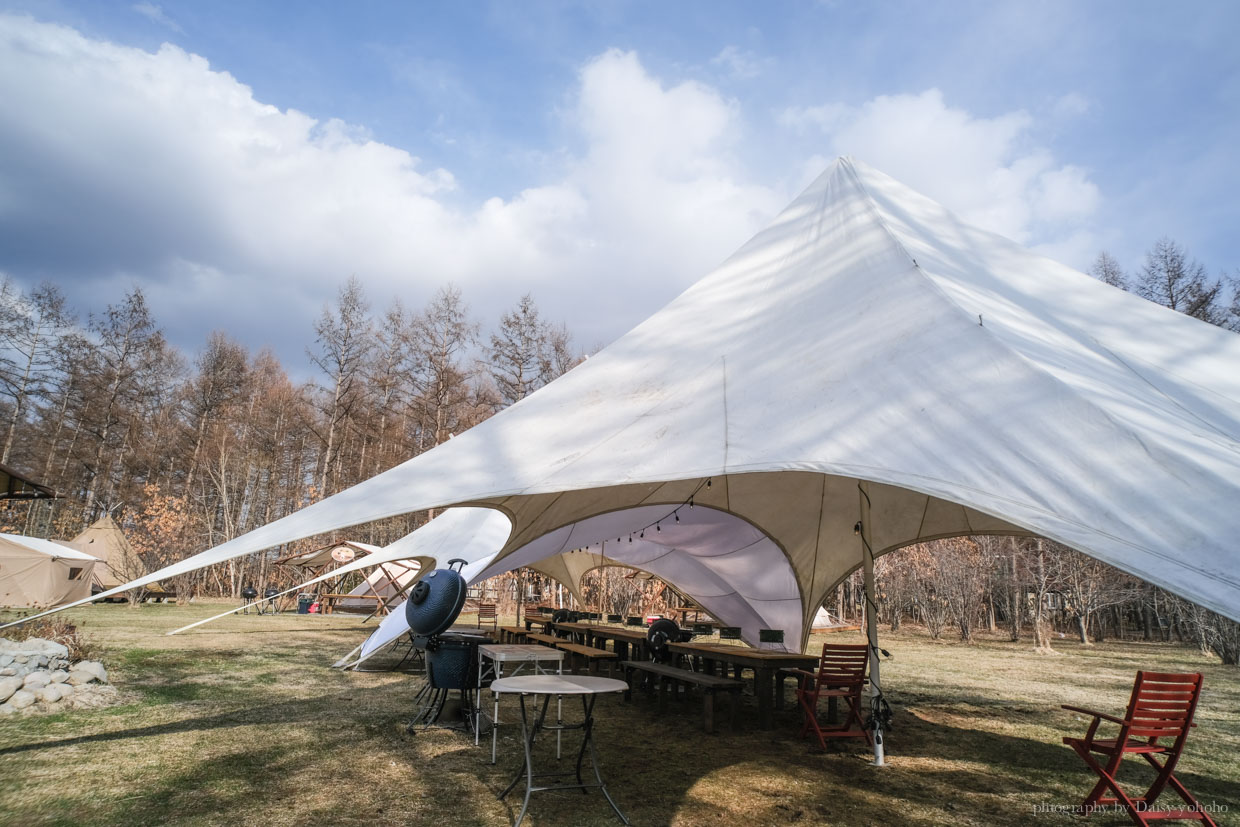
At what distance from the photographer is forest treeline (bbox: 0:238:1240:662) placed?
19422 mm

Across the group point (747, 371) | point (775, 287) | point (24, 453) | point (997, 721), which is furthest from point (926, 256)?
point (24, 453)

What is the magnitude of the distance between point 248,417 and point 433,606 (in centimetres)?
2272

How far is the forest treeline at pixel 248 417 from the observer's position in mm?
19422

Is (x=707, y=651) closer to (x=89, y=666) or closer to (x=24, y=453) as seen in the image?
(x=89, y=666)

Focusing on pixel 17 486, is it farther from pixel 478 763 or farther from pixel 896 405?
pixel 896 405

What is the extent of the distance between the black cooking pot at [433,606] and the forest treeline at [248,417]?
43.3 feet

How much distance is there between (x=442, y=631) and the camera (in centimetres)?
473

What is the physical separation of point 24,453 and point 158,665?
19404mm

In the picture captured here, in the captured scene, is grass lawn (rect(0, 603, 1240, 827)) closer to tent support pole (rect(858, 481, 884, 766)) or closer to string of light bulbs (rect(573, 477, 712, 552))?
tent support pole (rect(858, 481, 884, 766))

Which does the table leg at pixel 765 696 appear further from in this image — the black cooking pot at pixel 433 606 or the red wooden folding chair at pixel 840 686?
the black cooking pot at pixel 433 606

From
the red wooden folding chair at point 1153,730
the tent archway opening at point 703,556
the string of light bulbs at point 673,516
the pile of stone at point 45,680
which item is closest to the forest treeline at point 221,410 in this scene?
the tent archway opening at point 703,556

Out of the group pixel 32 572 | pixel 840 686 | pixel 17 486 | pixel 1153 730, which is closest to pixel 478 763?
pixel 840 686

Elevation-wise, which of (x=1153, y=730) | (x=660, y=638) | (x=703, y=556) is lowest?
(x=660, y=638)

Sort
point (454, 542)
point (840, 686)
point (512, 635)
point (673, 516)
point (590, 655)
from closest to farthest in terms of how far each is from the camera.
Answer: point (840, 686)
point (590, 655)
point (673, 516)
point (454, 542)
point (512, 635)
